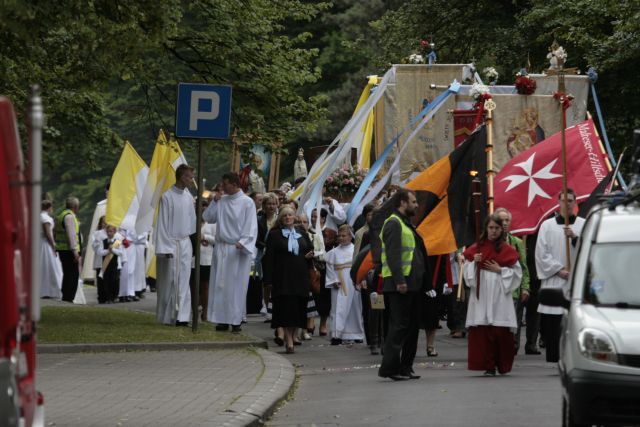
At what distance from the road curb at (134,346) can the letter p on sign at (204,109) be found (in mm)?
2790

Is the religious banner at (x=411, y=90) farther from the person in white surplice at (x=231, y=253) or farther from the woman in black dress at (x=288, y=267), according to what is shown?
the woman in black dress at (x=288, y=267)

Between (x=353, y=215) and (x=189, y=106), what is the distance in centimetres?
285

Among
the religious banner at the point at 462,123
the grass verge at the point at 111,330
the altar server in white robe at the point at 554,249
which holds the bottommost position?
the grass verge at the point at 111,330

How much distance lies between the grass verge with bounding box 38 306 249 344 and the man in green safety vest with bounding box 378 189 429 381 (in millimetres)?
3646

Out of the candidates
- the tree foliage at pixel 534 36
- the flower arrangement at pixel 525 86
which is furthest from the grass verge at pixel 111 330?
the tree foliage at pixel 534 36

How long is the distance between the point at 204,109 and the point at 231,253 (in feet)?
8.51

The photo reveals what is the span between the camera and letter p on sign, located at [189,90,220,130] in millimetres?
19281

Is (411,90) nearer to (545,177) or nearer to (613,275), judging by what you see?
(545,177)

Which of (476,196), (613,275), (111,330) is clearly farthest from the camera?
(111,330)

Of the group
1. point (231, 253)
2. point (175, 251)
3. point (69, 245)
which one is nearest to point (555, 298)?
point (231, 253)

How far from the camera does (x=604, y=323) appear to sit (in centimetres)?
1034

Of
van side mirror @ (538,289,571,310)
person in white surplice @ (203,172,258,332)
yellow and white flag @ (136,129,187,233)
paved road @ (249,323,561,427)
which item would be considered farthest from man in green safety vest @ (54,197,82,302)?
van side mirror @ (538,289,571,310)

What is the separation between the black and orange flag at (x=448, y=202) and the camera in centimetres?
1820

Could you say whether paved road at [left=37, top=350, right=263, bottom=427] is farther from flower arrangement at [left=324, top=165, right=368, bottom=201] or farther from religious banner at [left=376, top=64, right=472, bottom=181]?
religious banner at [left=376, top=64, right=472, bottom=181]
